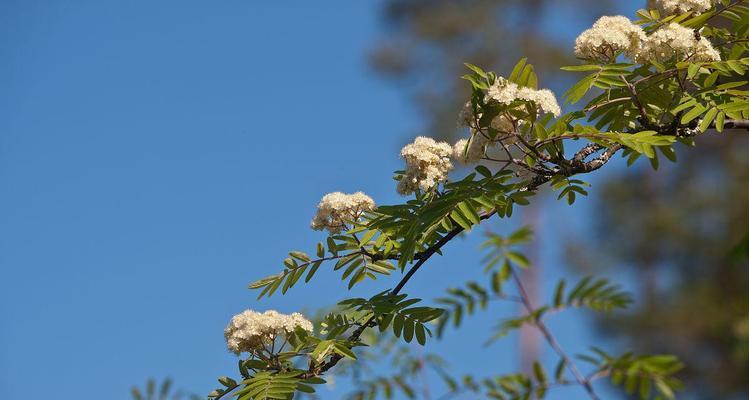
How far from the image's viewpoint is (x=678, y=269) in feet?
91.1

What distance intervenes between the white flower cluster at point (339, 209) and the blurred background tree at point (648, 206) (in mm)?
18923

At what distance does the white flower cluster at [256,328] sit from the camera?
2613 millimetres

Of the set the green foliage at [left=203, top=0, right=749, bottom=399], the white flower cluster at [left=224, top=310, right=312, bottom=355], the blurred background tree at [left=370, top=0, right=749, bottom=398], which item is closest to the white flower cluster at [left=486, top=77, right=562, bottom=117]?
the green foliage at [left=203, top=0, right=749, bottom=399]

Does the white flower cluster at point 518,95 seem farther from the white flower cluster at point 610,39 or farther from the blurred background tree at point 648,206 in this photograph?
the blurred background tree at point 648,206

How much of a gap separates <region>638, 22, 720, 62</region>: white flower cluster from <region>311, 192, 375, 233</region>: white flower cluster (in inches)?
35.8

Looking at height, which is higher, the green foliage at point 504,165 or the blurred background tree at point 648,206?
the blurred background tree at point 648,206

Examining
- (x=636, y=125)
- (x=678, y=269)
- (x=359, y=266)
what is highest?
(x=678, y=269)

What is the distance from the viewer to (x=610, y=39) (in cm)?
264

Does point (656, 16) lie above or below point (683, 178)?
below

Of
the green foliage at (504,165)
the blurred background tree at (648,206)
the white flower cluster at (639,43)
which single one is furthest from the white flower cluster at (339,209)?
the blurred background tree at (648,206)

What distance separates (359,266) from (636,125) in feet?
3.35

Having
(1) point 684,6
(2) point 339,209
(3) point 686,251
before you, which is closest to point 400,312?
(2) point 339,209

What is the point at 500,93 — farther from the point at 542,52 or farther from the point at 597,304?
the point at 542,52

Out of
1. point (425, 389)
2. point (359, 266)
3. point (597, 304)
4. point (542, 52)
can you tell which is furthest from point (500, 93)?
point (542, 52)
